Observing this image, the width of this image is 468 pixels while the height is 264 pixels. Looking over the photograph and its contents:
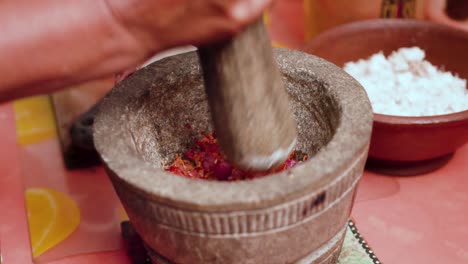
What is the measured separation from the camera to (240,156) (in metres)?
0.85

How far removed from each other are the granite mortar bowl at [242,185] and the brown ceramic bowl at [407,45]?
243 mm

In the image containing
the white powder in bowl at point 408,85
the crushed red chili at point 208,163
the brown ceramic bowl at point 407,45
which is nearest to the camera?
the crushed red chili at point 208,163

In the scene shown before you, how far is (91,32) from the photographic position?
2.37 feet

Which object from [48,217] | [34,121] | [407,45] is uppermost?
[407,45]

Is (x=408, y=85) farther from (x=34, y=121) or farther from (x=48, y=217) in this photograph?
(x=34, y=121)

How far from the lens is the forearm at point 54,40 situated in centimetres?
72

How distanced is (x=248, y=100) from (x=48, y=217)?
70 cm

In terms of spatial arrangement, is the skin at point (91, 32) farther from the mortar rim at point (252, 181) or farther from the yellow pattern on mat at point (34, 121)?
the yellow pattern on mat at point (34, 121)

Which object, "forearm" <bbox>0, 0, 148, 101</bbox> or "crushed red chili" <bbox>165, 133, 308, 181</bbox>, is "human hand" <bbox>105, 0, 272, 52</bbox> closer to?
"forearm" <bbox>0, 0, 148, 101</bbox>

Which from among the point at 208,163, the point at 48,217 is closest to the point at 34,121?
the point at 48,217

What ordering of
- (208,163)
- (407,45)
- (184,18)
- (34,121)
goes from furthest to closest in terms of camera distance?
(34,121) < (407,45) < (208,163) < (184,18)

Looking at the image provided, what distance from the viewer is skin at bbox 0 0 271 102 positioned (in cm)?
70

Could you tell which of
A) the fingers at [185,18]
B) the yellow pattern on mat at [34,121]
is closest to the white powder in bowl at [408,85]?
the fingers at [185,18]

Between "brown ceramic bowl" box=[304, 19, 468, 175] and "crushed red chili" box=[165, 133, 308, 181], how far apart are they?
0.81 feet
